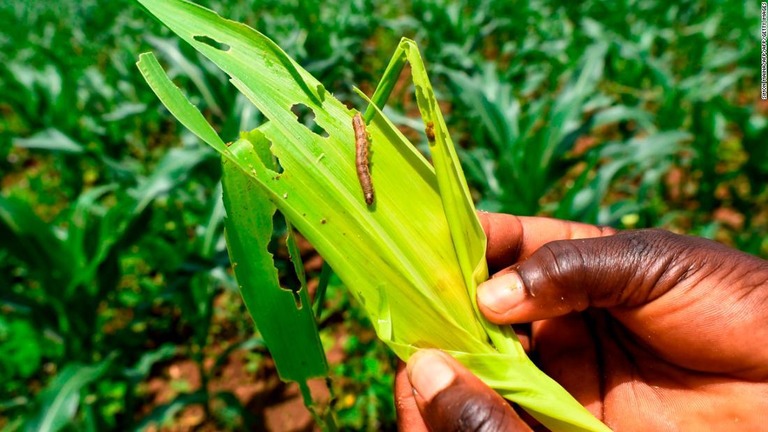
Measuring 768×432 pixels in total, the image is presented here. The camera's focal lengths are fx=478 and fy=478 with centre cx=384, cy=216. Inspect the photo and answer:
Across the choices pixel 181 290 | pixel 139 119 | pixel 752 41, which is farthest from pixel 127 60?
pixel 752 41

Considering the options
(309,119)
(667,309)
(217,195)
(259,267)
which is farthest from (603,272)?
(309,119)

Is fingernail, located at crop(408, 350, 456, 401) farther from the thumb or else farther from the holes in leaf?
the holes in leaf

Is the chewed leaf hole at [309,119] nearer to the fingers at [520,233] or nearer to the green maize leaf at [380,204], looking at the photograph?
the green maize leaf at [380,204]

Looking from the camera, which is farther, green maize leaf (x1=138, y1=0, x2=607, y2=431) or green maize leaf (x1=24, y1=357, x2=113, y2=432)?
green maize leaf (x1=24, y1=357, x2=113, y2=432)

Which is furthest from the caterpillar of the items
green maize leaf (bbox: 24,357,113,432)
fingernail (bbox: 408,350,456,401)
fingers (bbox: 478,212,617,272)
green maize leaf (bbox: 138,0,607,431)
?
green maize leaf (bbox: 24,357,113,432)

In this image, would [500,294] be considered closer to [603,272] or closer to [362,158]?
[603,272]
